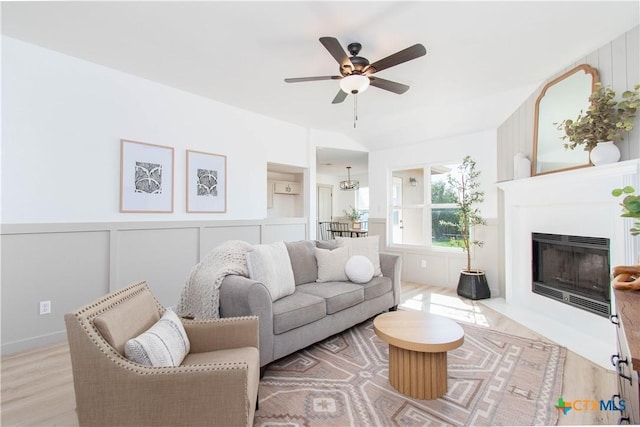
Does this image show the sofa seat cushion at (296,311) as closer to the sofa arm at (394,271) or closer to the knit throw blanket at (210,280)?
the knit throw blanket at (210,280)

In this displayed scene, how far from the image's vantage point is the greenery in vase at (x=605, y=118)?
7.64 feet

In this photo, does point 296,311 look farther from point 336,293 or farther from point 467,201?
point 467,201

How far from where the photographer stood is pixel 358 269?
3.13 metres

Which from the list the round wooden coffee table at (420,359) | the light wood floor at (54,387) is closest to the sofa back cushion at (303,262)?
the round wooden coffee table at (420,359)

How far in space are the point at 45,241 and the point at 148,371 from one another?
2.38 m

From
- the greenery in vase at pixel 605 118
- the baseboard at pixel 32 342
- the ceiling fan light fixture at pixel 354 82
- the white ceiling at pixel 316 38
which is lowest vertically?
the baseboard at pixel 32 342

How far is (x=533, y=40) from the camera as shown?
2.54 m

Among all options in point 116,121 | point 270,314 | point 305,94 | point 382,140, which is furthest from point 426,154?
point 116,121

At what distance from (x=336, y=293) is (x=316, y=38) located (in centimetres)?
226

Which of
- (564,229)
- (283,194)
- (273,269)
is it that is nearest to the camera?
(273,269)

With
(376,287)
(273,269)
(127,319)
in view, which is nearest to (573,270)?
(376,287)

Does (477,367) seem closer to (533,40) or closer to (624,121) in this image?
(624,121)

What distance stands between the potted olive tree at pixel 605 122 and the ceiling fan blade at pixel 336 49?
2.10 meters

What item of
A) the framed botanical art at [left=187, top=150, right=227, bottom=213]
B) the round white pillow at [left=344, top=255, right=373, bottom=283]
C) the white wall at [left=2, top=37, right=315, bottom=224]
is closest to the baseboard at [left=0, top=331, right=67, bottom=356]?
the white wall at [left=2, top=37, right=315, bottom=224]
